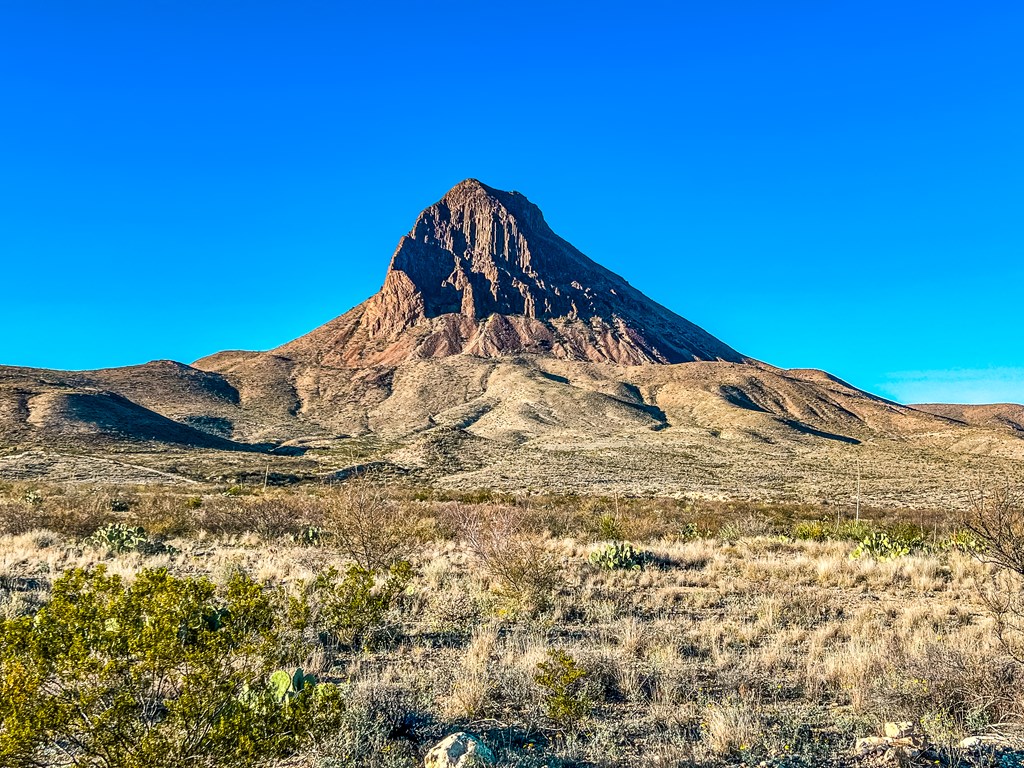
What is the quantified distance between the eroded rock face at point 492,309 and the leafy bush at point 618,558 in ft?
402

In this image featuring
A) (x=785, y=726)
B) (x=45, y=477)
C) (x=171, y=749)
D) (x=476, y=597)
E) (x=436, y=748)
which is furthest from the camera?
(x=45, y=477)

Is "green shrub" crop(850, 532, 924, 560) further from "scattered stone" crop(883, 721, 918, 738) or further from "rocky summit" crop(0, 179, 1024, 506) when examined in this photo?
"rocky summit" crop(0, 179, 1024, 506)

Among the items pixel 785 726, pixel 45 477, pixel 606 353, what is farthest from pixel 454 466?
pixel 606 353

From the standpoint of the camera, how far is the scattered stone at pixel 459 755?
4062 mm

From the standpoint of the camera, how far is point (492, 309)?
157 metres

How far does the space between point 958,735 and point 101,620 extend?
593 centimetres

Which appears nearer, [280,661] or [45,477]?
[280,661]

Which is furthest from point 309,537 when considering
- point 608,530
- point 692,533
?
point 692,533

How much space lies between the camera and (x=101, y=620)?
11.4ft

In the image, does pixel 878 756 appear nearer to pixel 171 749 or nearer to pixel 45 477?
pixel 171 749

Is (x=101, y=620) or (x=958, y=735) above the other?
(x=101, y=620)

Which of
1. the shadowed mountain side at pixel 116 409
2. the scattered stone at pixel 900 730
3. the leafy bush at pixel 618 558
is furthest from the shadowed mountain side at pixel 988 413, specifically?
the scattered stone at pixel 900 730

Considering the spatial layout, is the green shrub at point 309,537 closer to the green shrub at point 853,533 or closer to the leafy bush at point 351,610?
the leafy bush at point 351,610

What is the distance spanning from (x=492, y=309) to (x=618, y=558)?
146675 mm
